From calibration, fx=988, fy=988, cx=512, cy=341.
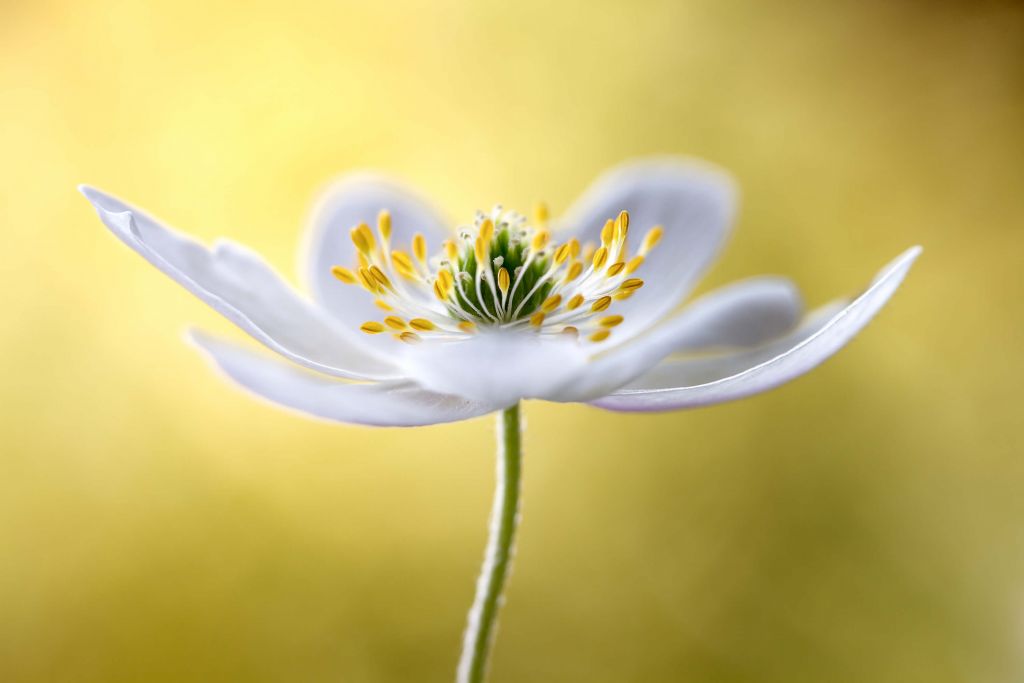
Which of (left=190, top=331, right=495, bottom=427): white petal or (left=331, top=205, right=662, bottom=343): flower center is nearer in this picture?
(left=190, top=331, right=495, bottom=427): white petal

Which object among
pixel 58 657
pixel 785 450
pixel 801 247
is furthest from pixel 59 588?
pixel 801 247

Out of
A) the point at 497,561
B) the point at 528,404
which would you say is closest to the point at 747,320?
the point at 497,561

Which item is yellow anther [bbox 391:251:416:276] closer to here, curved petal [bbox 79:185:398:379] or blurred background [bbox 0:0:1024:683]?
curved petal [bbox 79:185:398:379]

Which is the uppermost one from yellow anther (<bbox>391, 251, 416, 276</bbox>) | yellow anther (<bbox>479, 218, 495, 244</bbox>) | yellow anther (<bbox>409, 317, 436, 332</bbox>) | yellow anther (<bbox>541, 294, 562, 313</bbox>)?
yellow anther (<bbox>479, 218, 495, 244</bbox>)

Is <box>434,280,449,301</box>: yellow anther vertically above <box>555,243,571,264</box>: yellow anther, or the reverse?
<box>555,243,571,264</box>: yellow anther

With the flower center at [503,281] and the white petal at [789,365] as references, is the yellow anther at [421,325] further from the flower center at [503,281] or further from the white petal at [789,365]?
the white petal at [789,365]

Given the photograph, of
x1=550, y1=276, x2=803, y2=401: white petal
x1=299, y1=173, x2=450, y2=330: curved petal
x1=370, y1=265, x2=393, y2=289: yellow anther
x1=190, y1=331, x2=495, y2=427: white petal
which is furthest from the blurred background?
x1=190, y1=331, x2=495, y2=427: white petal

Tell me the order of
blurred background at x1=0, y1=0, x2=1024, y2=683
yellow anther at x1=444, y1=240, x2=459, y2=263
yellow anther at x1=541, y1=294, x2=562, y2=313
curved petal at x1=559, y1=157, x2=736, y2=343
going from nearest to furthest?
yellow anther at x1=541, y1=294, x2=562, y2=313
yellow anther at x1=444, y1=240, x2=459, y2=263
curved petal at x1=559, y1=157, x2=736, y2=343
blurred background at x1=0, y1=0, x2=1024, y2=683

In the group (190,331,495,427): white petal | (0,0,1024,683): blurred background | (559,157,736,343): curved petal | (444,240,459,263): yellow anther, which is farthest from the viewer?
(0,0,1024,683): blurred background
